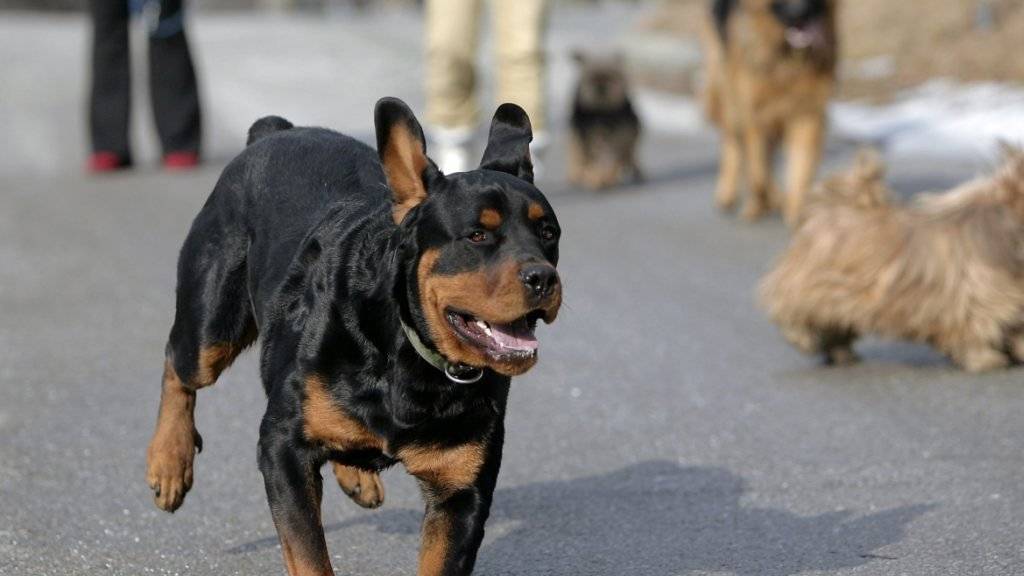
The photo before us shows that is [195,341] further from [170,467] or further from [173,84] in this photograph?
[173,84]

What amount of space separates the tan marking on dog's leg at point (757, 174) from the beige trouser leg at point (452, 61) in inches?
76.0

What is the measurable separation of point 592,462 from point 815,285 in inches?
61.3

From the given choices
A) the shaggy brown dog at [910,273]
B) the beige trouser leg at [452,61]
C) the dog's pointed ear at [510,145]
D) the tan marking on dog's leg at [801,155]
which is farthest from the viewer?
the beige trouser leg at [452,61]

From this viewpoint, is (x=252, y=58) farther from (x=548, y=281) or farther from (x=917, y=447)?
(x=548, y=281)

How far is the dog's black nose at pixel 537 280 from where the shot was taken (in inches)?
149

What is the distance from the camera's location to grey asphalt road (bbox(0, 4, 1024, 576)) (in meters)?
4.78

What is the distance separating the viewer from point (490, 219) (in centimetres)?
394

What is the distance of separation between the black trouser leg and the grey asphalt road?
2378 mm

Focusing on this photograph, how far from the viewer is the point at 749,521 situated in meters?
5.03

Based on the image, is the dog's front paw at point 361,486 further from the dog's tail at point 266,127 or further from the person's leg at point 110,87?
the person's leg at point 110,87

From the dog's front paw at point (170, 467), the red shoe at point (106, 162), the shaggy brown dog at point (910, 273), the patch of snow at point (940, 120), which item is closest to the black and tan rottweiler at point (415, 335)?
the dog's front paw at point (170, 467)

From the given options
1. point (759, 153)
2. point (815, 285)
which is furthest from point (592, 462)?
point (759, 153)

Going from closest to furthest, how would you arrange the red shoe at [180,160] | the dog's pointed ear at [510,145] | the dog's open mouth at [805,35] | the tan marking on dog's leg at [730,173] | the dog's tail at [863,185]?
the dog's pointed ear at [510,145], the dog's tail at [863,185], the dog's open mouth at [805,35], the tan marking on dog's leg at [730,173], the red shoe at [180,160]

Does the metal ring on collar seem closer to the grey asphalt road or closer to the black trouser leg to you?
the grey asphalt road
